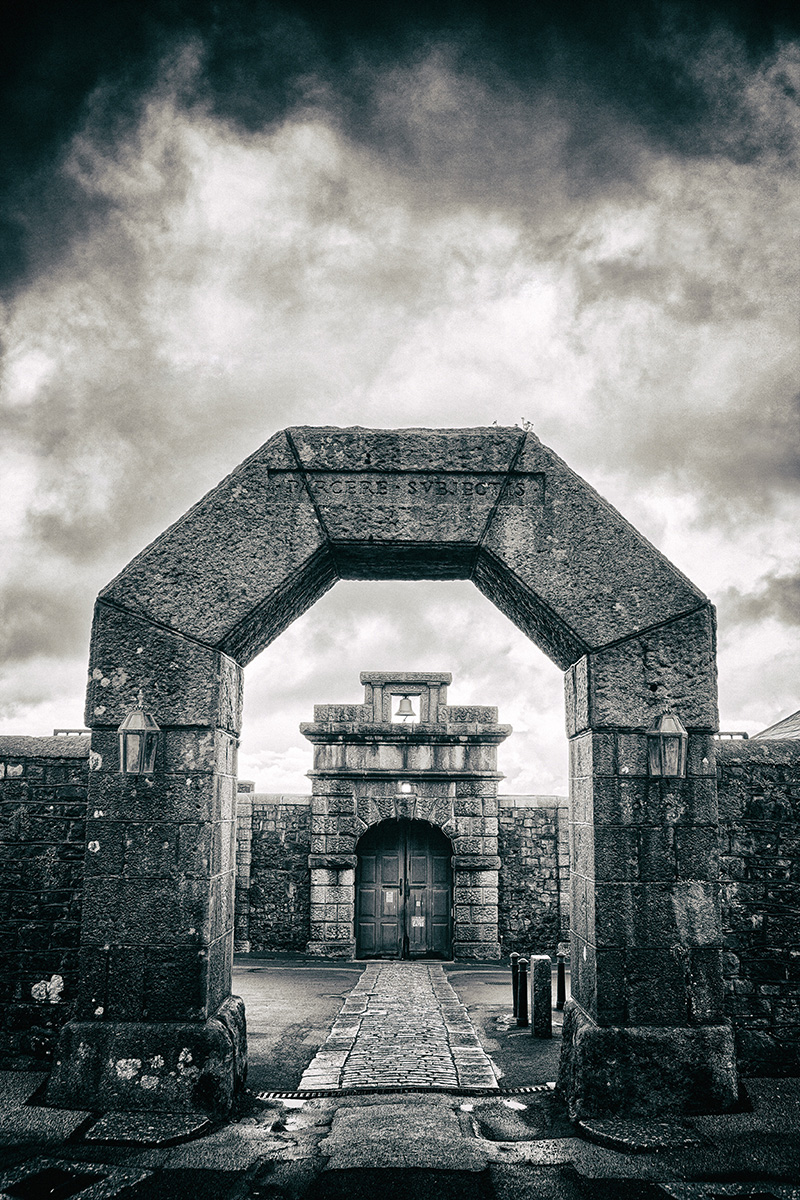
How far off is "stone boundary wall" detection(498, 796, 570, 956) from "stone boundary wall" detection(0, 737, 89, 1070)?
316 inches

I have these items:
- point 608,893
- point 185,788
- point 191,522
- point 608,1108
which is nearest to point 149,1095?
point 185,788

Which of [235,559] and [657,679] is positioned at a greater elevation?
[235,559]

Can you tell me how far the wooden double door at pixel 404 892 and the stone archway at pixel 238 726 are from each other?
7.09m

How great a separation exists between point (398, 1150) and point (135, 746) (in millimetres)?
2382

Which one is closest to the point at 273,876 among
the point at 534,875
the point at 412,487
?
the point at 534,875

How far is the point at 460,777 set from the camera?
11414 millimetres

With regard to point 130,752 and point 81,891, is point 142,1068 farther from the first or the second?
point 130,752

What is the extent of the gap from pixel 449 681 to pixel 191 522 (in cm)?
754

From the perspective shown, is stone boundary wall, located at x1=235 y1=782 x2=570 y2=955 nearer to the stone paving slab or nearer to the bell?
the bell

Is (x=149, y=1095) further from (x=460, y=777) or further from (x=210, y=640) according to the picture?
(x=460, y=777)

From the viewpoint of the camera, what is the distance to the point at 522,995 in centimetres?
691

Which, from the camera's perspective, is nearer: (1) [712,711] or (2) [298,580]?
(1) [712,711]

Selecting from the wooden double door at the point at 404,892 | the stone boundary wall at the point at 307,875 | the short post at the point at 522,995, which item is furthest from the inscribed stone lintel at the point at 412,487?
the wooden double door at the point at 404,892

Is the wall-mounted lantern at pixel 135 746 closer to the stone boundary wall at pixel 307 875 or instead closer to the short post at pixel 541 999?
the short post at pixel 541 999
